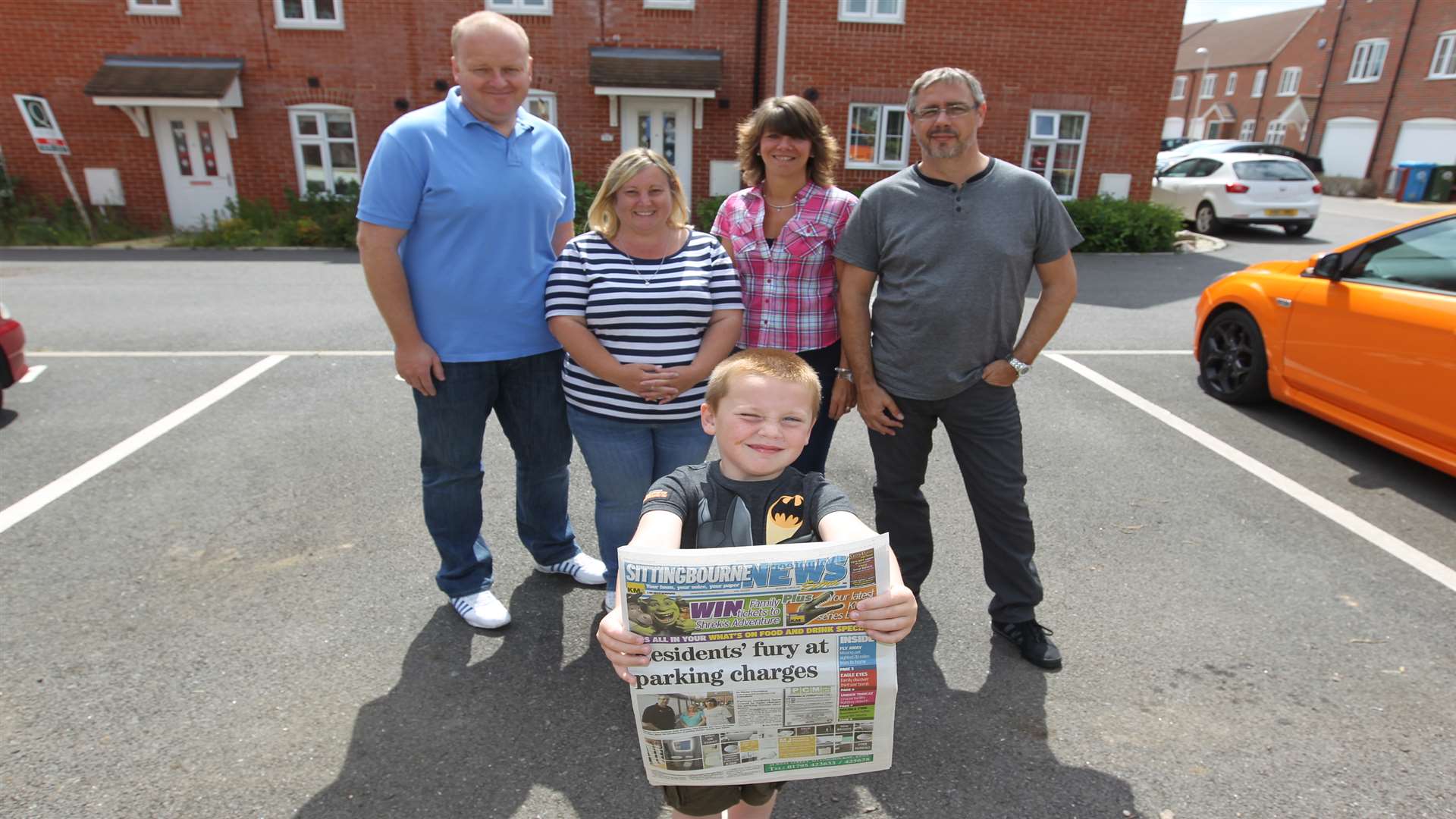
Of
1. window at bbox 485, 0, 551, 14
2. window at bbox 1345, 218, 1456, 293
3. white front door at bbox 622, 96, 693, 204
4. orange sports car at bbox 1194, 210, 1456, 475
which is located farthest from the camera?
white front door at bbox 622, 96, 693, 204

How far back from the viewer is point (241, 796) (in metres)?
2.34

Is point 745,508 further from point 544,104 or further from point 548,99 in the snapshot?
point 544,104

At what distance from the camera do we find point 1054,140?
16344 millimetres

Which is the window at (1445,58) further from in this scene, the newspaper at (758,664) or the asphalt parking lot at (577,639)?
the newspaper at (758,664)

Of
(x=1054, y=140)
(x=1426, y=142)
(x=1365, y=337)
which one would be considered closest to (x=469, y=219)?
(x=1365, y=337)

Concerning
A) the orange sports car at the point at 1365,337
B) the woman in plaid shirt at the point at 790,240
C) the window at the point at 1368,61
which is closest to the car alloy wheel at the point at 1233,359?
the orange sports car at the point at 1365,337

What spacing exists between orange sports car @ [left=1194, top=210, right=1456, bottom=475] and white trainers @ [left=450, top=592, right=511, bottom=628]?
15.1ft

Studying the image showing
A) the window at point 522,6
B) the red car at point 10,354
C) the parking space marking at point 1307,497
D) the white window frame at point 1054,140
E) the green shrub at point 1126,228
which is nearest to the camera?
the parking space marking at point 1307,497

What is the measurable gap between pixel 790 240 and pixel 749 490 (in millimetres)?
1241

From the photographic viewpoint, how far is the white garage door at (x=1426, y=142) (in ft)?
97.8

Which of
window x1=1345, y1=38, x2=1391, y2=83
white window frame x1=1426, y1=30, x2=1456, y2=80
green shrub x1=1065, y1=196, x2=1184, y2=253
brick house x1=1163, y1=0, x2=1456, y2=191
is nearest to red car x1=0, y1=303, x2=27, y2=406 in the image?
green shrub x1=1065, y1=196, x2=1184, y2=253

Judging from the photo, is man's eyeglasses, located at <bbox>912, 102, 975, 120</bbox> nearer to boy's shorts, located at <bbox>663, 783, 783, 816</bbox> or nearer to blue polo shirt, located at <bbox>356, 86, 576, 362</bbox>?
blue polo shirt, located at <bbox>356, 86, 576, 362</bbox>

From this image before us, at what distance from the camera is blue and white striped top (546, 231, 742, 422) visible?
2.69 meters

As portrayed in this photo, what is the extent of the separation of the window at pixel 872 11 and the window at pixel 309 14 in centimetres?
906
